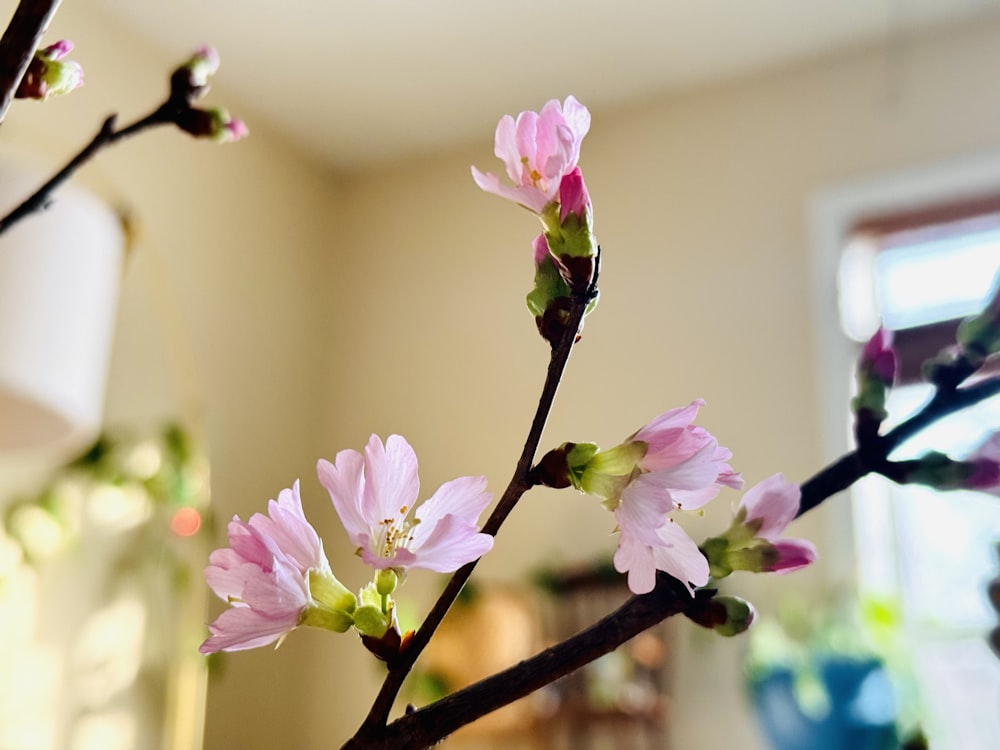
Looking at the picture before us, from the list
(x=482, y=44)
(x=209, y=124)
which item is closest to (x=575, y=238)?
(x=209, y=124)

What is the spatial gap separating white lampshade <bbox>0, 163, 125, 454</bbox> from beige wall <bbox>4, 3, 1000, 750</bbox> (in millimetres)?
684

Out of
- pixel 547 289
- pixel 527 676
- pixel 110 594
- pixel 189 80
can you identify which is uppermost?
pixel 189 80

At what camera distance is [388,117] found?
239 cm

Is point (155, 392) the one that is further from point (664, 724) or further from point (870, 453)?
point (870, 453)

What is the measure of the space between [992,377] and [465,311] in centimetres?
209

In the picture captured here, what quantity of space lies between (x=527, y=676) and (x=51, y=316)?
2.96 ft

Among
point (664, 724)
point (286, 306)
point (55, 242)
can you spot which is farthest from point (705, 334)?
point (55, 242)

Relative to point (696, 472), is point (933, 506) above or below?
below

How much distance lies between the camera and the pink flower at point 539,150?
30 centimetres

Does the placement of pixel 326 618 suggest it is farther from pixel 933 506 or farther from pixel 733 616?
pixel 933 506

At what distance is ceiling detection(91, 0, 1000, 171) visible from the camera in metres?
2.03

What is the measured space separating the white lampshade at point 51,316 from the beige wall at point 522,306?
684 millimetres

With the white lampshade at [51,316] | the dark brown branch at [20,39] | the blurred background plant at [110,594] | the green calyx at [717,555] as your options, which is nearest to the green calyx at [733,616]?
the green calyx at [717,555]

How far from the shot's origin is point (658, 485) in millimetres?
274
